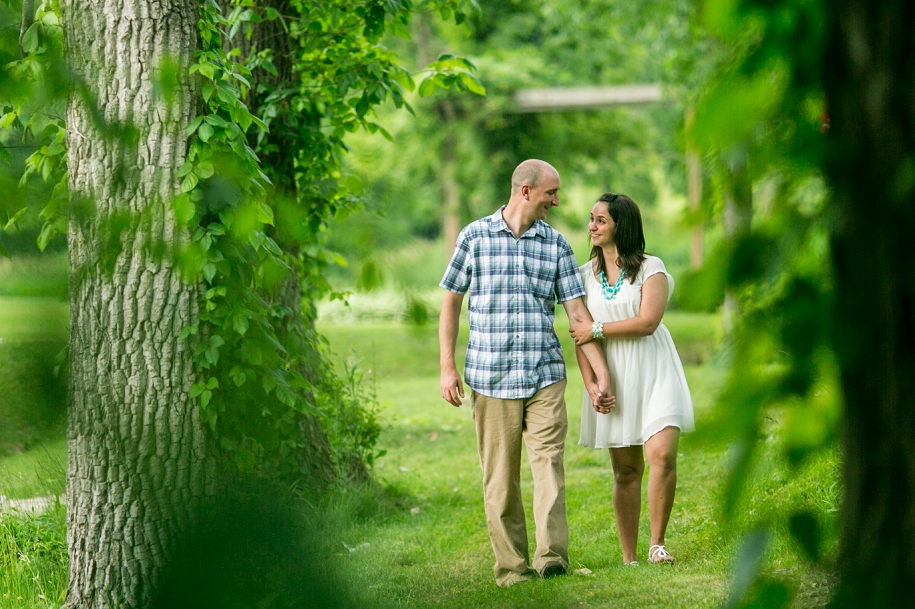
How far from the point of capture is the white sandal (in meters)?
4.89

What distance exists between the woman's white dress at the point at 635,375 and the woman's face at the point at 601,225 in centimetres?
21

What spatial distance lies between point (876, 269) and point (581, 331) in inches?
150

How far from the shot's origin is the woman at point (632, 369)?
15.7 ft

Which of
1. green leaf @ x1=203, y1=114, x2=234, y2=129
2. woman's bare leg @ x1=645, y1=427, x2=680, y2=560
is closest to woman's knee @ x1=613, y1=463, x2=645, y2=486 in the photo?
woman's bare leg @ x1=645, y1=427, x2=680, y2=560

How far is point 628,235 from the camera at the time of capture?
4.87m

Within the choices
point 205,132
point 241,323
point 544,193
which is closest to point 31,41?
point 241,323

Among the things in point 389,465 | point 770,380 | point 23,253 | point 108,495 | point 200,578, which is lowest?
point 389,465

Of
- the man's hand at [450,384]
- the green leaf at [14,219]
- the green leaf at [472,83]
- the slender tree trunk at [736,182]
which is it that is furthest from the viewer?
the green leaf at [472,83]

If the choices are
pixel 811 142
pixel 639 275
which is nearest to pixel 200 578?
pixel 811 142

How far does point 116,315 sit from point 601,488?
14.6 ft

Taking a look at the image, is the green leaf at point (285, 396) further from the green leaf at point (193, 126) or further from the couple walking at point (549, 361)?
the couple walking at point (549, 361)

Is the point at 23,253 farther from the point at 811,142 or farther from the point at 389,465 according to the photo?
the point at 389,465

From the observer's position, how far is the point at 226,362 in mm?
3469

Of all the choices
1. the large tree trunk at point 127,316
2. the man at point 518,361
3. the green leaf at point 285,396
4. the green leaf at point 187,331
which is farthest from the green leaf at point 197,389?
the man at point 518,361
